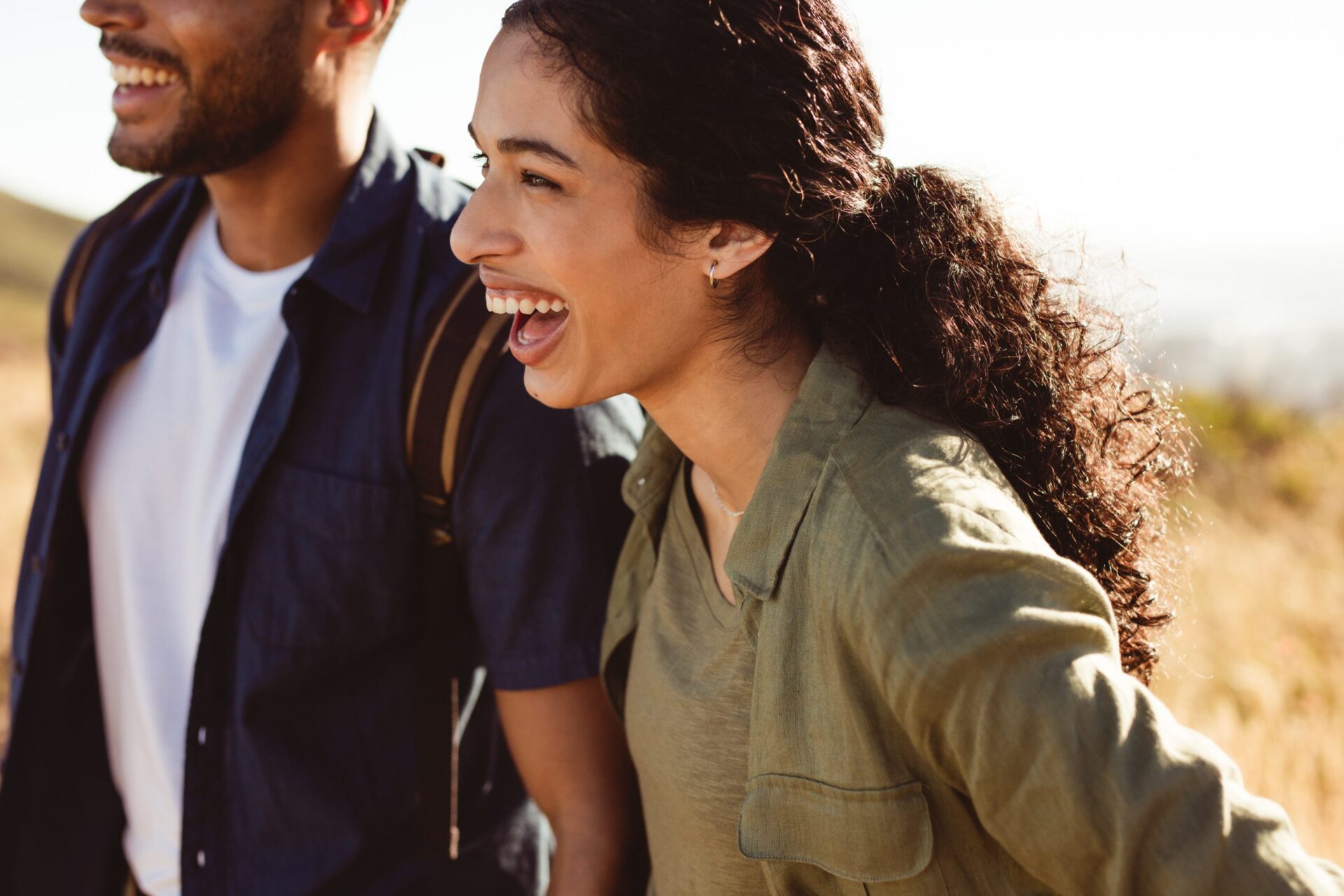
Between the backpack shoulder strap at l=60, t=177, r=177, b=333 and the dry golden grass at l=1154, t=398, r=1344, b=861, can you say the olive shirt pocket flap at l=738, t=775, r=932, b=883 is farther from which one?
the backpack shoulder strap at l=60, t=177, r=177, b=333

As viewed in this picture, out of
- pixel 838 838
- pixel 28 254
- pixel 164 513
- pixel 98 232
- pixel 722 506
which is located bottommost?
pixel 28 254

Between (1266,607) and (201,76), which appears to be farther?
(1266,607)

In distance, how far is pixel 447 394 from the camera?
6.26ft

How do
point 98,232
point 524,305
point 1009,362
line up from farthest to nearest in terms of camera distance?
point 98,232 < point 524,305 < point 1009,362

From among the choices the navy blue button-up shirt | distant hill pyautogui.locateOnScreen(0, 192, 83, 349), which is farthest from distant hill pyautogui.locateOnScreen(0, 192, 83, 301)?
the navy blue button-up shirt

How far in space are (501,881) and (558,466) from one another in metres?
0.92

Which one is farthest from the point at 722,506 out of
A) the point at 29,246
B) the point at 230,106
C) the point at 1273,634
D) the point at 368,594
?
the point at 29,246

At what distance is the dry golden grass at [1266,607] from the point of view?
2973 mm

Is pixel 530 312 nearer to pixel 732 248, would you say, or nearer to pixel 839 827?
pixel 732 248

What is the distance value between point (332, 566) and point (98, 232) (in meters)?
1.13

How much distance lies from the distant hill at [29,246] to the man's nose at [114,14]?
4823 cm

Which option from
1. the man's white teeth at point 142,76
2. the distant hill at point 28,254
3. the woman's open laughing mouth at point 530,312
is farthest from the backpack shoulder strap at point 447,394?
the distant hill at point 28,254

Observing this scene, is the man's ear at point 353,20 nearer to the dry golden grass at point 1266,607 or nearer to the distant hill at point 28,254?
the dry golden grass at point 1266,607

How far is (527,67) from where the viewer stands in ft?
5.23
